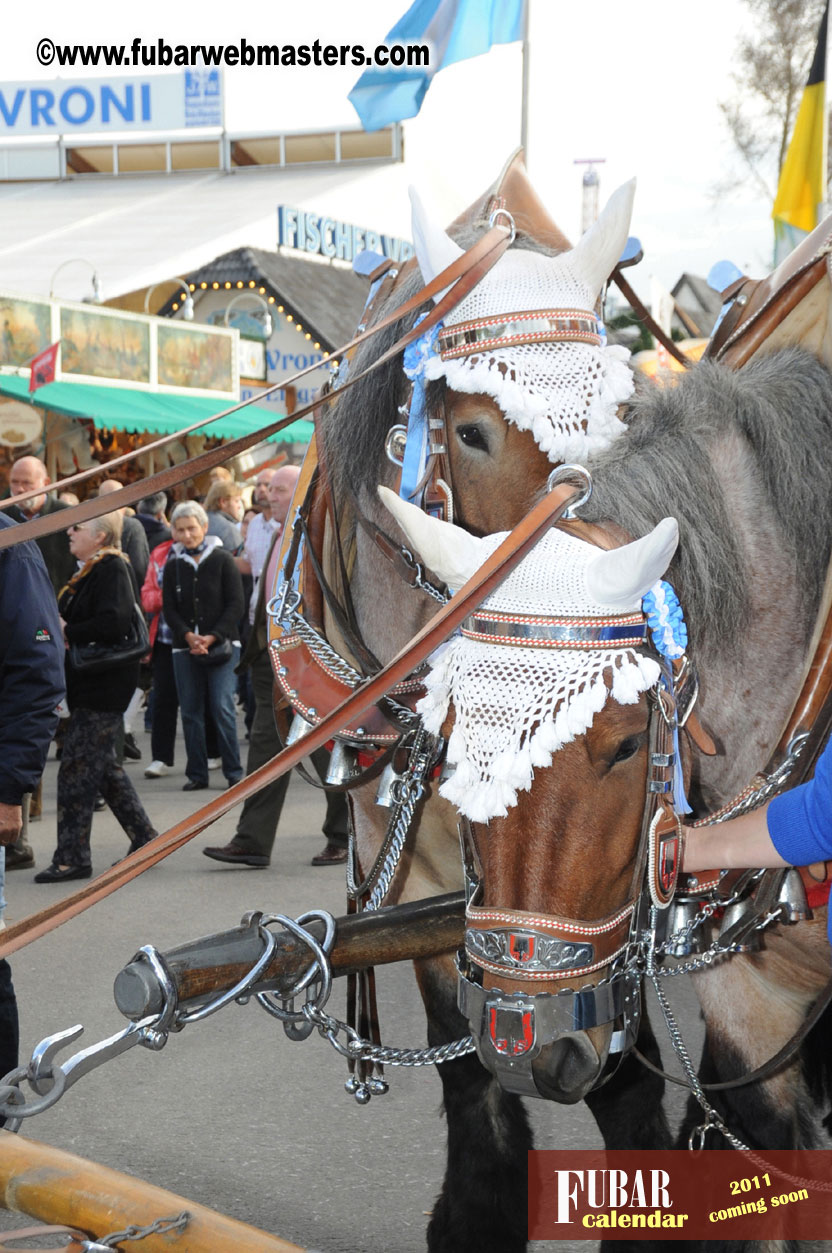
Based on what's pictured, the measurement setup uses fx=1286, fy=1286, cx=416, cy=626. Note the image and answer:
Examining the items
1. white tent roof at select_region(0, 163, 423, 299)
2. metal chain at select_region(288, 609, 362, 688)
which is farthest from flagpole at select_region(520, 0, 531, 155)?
white tent roof at select_region(0, 163, 423, 299)

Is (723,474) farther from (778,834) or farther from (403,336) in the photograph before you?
(403,336)

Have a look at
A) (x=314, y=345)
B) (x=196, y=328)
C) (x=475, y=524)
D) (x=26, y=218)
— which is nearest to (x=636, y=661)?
(x=475, y=524)

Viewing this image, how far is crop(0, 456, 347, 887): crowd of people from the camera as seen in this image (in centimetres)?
620

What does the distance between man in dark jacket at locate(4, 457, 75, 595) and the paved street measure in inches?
107

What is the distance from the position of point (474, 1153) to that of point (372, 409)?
1618 millimetres

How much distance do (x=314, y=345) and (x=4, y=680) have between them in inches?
812

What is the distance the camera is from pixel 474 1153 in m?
2.72

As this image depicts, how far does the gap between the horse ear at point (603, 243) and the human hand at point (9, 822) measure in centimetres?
196

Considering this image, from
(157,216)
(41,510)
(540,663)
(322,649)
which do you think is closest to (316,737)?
(540,663)

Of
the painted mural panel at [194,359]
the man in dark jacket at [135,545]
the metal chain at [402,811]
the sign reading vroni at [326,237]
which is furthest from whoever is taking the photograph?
the sign reading vroni at [326,237]

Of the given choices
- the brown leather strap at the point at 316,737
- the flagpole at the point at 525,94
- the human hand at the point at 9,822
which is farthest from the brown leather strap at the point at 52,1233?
the flagpole at the point at 525,94

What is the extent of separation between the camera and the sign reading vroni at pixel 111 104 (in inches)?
1296

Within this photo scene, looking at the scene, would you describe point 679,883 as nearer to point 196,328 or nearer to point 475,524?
point 475,524

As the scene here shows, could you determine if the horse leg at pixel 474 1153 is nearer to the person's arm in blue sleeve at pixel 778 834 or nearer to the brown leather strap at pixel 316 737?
the person's arm in blue sleeve at pixel 778 834
